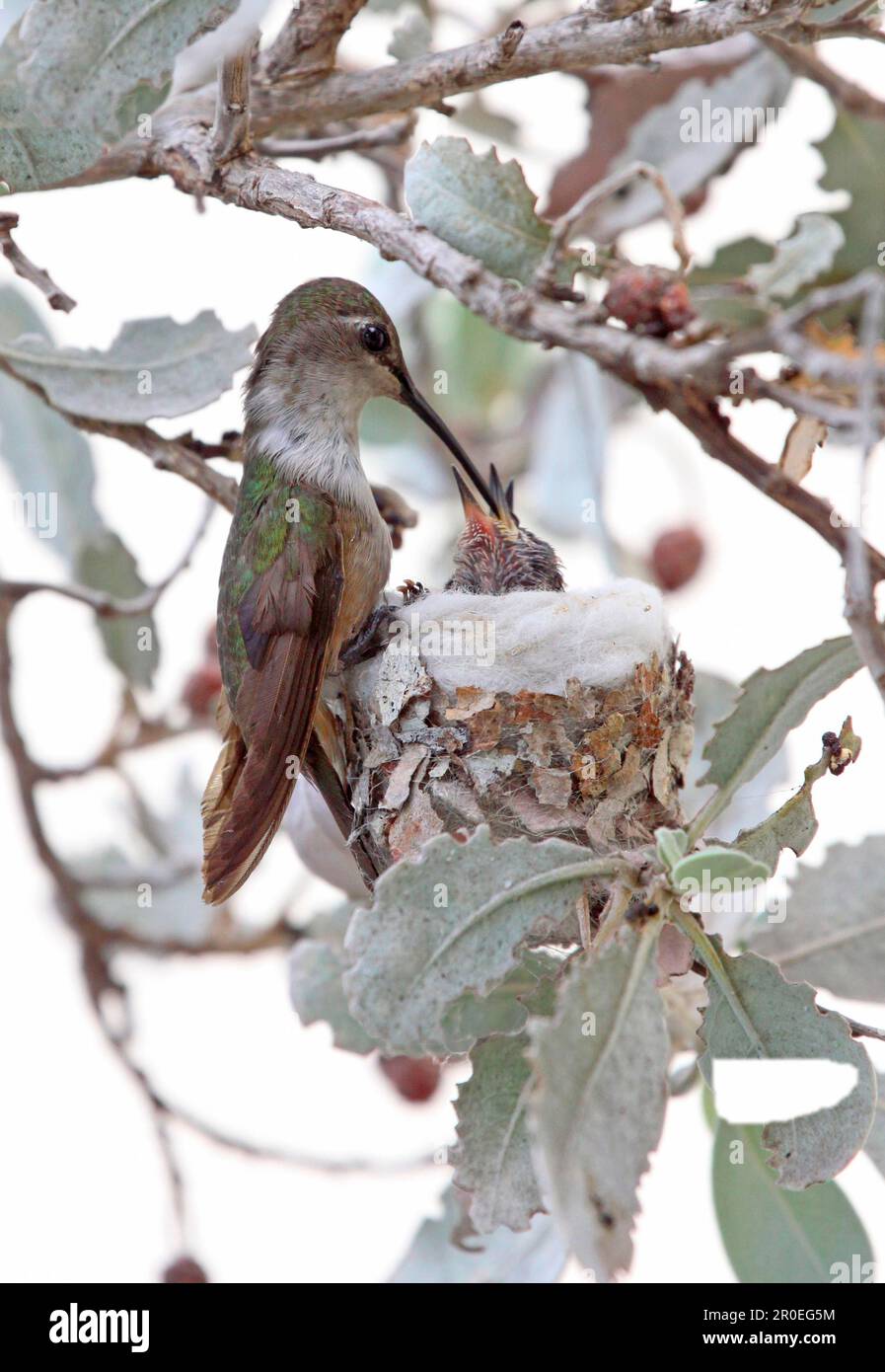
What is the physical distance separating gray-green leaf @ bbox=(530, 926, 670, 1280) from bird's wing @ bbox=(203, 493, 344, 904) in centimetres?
61

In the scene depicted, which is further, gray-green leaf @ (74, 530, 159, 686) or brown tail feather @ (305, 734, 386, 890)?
gray-green leaf @ (74, 530, 159, 686)

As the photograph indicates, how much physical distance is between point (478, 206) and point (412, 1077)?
2.09m

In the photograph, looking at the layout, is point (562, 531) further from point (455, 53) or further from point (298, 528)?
point (455, 53)

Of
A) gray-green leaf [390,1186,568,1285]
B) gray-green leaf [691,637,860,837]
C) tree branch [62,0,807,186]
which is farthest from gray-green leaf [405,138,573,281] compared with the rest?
gray-green leaf [390,1186,568,1285]

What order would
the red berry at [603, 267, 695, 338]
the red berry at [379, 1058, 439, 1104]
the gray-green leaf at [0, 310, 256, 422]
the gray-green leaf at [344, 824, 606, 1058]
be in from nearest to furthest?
1. the red berry at [603, 267, 695, 338]
2. the gray-green leaf at [344, 824, 606, 1058]
3. the gray-green leaf at [0, 310, 256, 422]
4. the red berry at [379, 1058, 439, 1104]

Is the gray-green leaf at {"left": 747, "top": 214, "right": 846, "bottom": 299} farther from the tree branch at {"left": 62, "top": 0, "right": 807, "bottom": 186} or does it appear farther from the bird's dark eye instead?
the bird's dark eye

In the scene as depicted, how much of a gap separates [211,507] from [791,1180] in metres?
1.44

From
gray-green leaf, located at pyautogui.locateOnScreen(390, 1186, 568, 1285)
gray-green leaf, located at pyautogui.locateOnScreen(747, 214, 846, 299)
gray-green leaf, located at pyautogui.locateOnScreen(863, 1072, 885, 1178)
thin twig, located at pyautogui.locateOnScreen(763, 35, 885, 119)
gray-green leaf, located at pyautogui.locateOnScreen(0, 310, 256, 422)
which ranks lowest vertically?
gray-green leaf, located at pyautogui.locateOnScreen(390, 1186, 568, 1285)

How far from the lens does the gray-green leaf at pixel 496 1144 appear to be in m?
1.81

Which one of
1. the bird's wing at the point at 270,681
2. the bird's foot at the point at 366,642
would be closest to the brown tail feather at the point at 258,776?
the bird's wing at the point at 270,681

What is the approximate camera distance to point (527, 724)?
2535mm

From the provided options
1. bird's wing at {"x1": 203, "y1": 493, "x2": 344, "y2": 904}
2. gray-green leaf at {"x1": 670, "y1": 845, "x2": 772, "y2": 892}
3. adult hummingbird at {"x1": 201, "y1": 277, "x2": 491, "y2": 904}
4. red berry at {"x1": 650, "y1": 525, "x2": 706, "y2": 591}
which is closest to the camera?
gray-green leaf at {"x1": 670, "y1": 845, "x2": 772, "y2": 892}

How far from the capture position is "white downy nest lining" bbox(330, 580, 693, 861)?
8.09 ft

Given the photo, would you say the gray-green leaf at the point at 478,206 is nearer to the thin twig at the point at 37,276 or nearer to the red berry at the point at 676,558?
the thin twig at the point at 37,276
